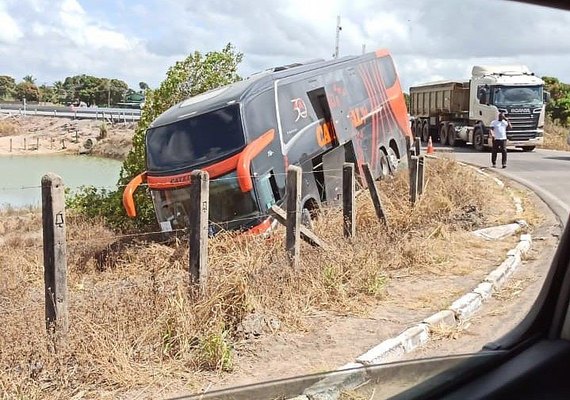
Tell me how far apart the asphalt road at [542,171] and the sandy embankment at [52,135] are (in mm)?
24415

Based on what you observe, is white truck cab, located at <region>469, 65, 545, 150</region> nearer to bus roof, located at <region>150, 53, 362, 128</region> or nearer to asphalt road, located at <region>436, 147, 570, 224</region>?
asphalt road, located at <region>436, 147, 570, 224</region>

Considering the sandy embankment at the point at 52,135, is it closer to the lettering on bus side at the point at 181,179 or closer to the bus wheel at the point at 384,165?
the bus wheel at the point at 384,165

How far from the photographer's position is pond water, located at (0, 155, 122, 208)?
18.2 metres

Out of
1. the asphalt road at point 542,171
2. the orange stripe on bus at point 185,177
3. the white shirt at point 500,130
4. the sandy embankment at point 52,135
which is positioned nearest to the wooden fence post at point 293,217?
the orange stripe on bus at point 185,177

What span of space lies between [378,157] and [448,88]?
18.3 m

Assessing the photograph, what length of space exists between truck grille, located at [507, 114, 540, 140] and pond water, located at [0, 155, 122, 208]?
1510 cm

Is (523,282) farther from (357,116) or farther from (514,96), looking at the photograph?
(514,96)

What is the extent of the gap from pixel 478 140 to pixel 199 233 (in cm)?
2414

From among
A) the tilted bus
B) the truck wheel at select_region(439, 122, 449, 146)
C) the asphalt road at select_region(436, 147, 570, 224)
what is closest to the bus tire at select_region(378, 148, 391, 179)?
the tilted bus

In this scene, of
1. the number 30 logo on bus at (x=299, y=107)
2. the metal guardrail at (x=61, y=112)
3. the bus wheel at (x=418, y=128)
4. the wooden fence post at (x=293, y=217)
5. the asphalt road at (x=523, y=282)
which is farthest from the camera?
the metal guardrail at (x=61, y=112)

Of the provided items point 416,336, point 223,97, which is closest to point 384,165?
point 223,97

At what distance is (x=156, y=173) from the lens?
1062 cm

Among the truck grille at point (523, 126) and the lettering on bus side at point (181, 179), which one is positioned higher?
the truck grille at point (523, 126)

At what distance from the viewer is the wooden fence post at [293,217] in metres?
6.91
